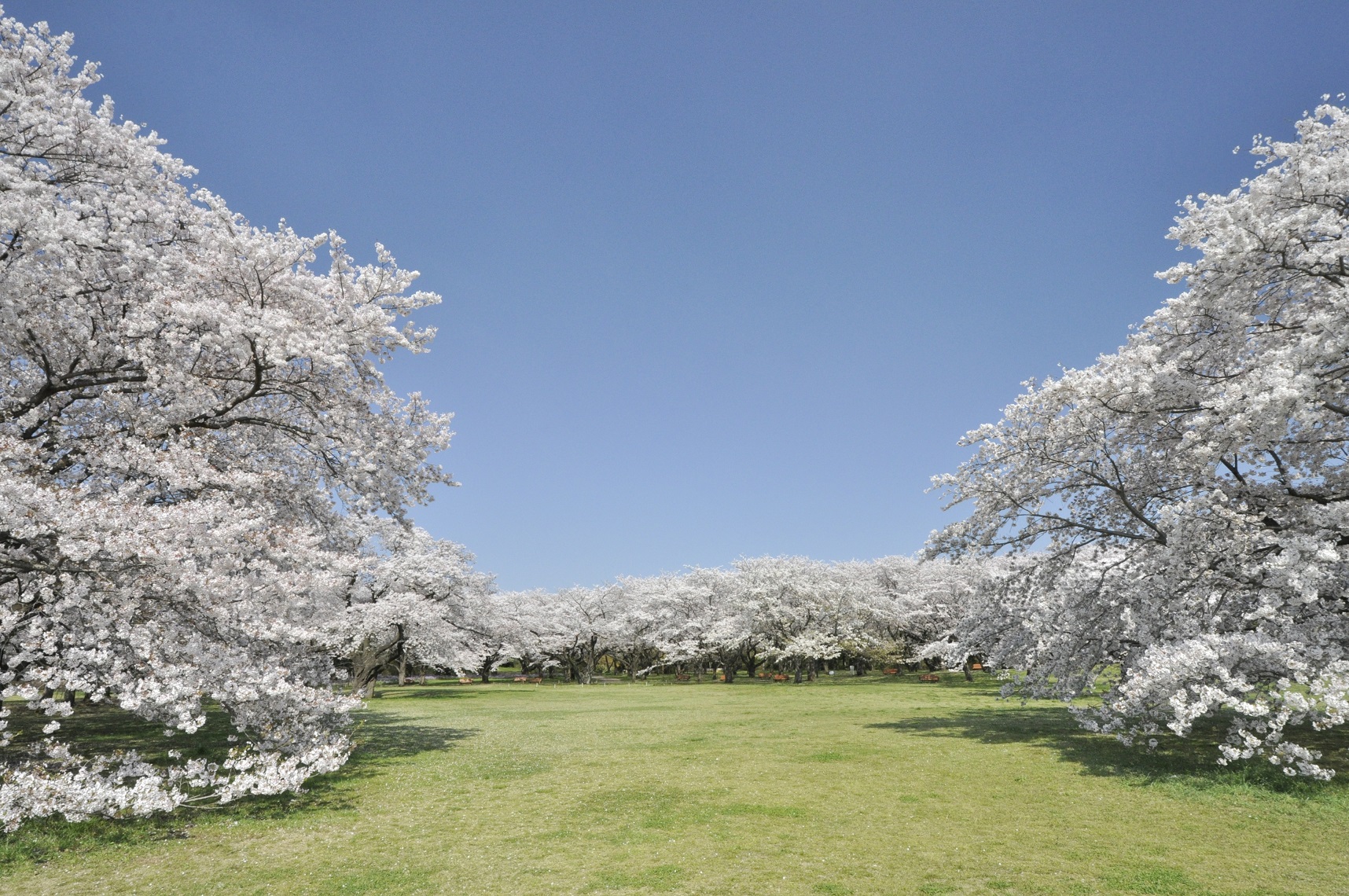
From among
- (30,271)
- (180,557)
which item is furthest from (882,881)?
(30,271)

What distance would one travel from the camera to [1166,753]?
1542cm

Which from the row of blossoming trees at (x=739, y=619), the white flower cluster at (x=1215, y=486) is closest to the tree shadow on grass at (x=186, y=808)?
the white flower cluster at (x=1215, y=486)

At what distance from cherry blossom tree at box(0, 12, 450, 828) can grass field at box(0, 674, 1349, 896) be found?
118cm

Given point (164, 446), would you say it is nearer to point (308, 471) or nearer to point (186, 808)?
point (308, 471)

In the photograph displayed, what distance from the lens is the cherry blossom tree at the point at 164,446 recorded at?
33.5ft

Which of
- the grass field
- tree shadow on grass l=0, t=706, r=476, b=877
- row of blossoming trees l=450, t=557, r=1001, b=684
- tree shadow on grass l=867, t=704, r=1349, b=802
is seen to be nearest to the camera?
→ the grass field

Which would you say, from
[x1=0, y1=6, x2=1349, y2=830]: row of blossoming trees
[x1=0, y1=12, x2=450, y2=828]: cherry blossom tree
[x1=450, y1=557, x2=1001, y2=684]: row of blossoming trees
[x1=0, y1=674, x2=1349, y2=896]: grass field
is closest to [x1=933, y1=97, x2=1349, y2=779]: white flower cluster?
[x1=0, y1=6, x2=1349, y2=830]: row of blossoming trees

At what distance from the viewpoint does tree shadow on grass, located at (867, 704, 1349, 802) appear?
12328mm

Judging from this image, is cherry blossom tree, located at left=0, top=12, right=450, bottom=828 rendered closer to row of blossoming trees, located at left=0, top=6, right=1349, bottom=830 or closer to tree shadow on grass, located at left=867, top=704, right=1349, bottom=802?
row of blossoming trees, located at left=0, top=6, right=1349, bottom=830

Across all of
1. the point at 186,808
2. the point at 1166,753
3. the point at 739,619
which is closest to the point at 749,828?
the point at 186,808

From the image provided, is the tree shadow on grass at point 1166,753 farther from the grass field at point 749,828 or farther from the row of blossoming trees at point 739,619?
the row of blossoming trees at point 739,619

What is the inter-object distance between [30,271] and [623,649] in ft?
194

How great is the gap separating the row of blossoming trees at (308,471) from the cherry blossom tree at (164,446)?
0.22 ft

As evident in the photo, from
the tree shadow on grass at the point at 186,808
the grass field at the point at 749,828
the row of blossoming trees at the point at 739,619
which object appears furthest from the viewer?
the row of blossoming trees at the point at 739,619
